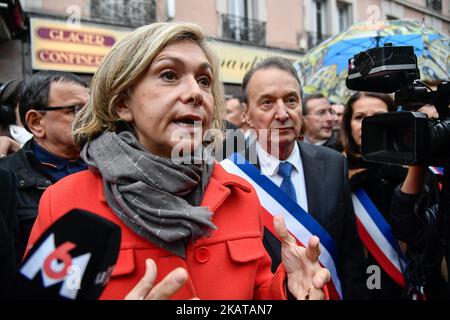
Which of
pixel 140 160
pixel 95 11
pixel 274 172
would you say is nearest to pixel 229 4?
pixel 95 11

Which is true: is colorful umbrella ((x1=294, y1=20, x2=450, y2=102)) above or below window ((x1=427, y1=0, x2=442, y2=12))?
below

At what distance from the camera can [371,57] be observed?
1.44m

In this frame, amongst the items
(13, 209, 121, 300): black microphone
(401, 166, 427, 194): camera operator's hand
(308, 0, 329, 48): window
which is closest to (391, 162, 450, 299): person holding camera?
(401, 166, 427, 194): camera operator's hand

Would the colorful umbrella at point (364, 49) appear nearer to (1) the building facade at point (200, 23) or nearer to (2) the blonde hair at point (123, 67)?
(1) the building facade at point (200, 23)

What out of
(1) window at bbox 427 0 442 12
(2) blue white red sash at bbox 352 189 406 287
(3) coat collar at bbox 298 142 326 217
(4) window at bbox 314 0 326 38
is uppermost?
(4) window at bbox 314 0 326 38

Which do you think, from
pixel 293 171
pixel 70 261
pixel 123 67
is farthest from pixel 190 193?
pixel 293 171

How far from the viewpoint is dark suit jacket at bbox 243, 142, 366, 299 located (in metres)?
1.94

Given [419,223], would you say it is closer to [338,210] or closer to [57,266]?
[338,210]

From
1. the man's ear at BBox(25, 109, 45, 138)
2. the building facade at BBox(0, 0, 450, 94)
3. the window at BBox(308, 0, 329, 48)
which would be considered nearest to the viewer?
the man's ear at BBox(25, 109, 45, 138)

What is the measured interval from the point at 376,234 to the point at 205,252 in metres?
1.30

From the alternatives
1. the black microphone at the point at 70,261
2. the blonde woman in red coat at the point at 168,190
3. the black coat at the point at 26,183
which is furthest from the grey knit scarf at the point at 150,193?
the black coat at the point at 26,183

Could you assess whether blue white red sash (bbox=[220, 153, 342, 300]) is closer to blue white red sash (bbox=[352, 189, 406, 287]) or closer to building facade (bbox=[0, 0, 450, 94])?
blue white red sash (bbox=[352, 189, 406, 287])

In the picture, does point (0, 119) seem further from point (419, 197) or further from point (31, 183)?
point (419, 197)

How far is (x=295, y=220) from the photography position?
188cm
